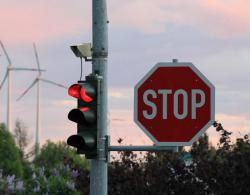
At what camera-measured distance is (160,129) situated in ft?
38.7

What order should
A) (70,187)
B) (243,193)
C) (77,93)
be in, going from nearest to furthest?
1. (77,93)
2. (243,193)
3. (70,187)

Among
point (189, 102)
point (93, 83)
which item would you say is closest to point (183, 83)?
point (189, 102)

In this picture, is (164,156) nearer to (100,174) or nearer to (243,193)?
(243,193)

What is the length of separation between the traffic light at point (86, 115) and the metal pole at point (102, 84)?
0.10 metres

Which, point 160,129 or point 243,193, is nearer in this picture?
point 160,129

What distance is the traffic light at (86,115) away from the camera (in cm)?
1143

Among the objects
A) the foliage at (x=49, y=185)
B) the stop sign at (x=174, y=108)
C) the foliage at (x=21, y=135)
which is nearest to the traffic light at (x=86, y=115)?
the stop sign at (x=174, y=108)

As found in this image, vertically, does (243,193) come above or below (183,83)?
below

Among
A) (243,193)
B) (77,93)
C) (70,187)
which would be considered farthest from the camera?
(70,187)

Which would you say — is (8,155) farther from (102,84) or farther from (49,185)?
(102,84)

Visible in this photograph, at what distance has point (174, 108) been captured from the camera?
1184 cm

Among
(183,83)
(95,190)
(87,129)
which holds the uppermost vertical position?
(183,83)

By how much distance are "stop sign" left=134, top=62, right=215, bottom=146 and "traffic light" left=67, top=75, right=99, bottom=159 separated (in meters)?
0.65

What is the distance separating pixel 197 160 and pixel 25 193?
6.16 meters
